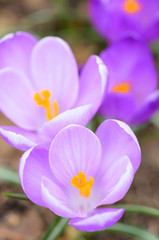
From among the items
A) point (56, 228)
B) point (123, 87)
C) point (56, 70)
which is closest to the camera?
point (56, 228)

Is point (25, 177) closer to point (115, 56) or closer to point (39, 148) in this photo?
point (39, 148)

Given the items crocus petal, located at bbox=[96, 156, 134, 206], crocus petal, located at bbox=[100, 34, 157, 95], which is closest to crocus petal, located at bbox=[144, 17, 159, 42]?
crocus petal, located at bbox=[100, 34, 157, 95]

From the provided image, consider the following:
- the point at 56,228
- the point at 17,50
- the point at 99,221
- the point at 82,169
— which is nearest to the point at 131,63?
the point at 17,50

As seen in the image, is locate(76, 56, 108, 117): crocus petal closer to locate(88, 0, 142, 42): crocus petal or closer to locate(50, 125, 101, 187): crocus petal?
locate(50, 125, 101, 187): crocus petal

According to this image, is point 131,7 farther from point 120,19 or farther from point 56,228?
point 56,228

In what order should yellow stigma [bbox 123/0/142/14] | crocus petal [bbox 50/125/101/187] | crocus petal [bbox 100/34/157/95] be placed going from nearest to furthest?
crocus petal [bbox 50/125/101/187]
crocus petal [bbox 100/34/157/95]
yellow stigma [bbox 123/0/142/14]

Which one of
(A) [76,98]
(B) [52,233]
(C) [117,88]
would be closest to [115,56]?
(C) [117,88]

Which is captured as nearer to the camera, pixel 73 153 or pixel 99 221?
pixel 99 221

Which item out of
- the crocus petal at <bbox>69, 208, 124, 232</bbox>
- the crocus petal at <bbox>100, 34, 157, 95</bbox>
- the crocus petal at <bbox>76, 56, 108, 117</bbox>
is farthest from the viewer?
the crocus petal at <bbox>100, 34, 157, 95</bbox>
